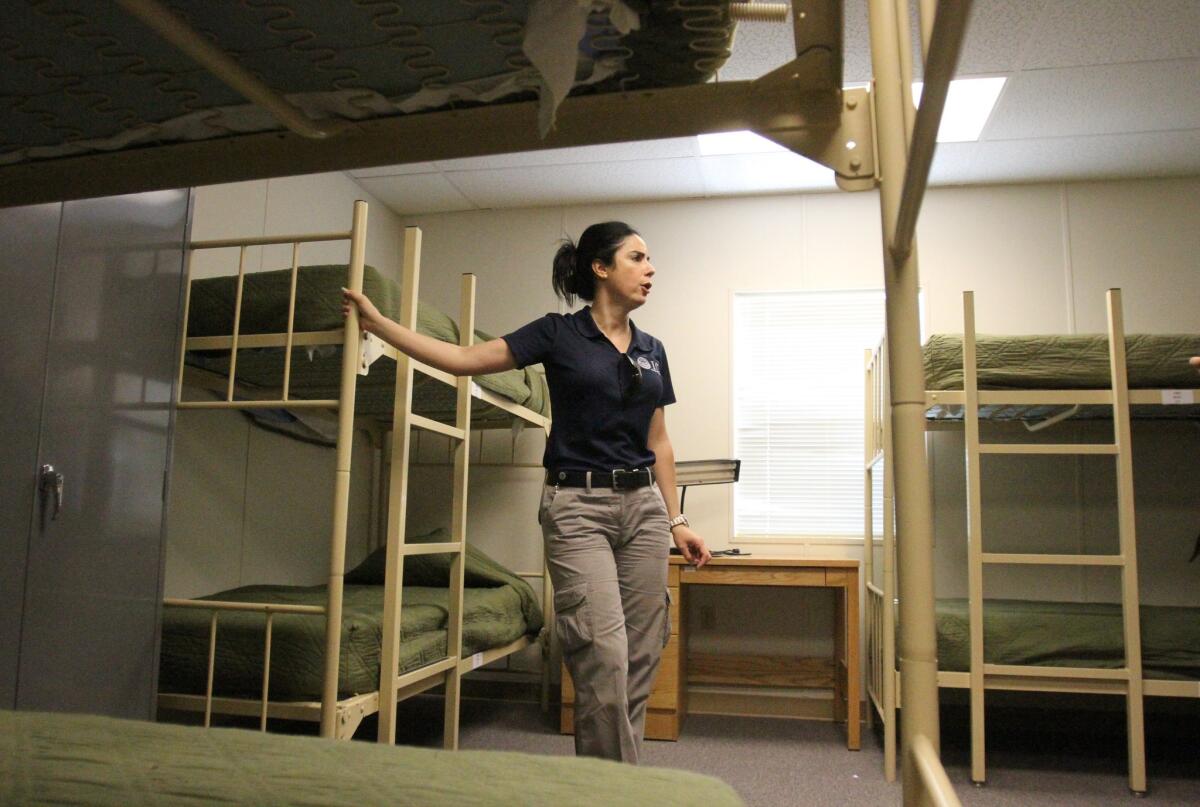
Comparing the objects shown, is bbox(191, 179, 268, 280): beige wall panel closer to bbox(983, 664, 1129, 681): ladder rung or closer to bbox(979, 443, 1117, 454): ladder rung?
bbox(979, 443, 1117, 454): ladder rung

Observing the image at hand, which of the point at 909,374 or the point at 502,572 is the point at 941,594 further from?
the point at 909,374

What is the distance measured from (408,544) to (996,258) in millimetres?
3130

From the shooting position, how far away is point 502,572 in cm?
381

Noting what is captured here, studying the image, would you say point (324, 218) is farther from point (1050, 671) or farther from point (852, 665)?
point (1050, 671)

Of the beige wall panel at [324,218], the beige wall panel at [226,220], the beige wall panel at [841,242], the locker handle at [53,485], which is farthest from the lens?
the beige wall panel at [841,242]

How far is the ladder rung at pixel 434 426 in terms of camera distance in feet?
8.63

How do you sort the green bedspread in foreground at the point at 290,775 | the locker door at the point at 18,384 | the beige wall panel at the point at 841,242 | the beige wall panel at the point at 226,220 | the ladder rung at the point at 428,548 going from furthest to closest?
the beige wall panel at the point at 841,242 < the beige wall panel at the point at 226,220 < the ladder rung at the point at 428,548 < the locker door at the point at 18,384 < the green bedspread in foreground at the point at 290,775

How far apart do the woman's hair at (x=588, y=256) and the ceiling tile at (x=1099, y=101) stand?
1959 millimetres

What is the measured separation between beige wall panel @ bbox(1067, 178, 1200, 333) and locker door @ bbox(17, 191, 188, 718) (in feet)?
12.5

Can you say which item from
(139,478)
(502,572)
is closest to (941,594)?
(502,572)

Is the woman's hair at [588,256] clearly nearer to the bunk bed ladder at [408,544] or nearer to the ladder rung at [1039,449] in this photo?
the bunk bed ladder at [408,544]

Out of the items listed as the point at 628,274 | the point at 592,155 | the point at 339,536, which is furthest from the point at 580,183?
the point at 339,536

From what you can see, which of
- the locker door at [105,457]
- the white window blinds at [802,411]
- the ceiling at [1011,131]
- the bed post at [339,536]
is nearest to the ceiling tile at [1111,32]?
the ceiling at [1011,131]

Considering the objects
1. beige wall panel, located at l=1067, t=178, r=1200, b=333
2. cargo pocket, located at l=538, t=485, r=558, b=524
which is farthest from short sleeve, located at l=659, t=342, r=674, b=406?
beige wall panel, located at l=1067, t=178, r=1200, b=333
